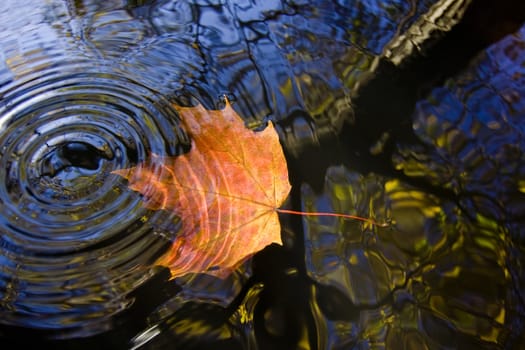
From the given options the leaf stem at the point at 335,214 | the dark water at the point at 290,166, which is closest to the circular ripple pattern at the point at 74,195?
the dark water at the point at 290,166

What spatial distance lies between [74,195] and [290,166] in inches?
22.9

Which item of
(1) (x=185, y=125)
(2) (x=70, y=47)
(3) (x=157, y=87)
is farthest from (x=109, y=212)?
(2) (x=70, y=47)

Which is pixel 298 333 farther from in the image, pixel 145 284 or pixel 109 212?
pixel 109 212

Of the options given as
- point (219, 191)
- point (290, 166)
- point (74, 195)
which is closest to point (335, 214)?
point (290, 166)

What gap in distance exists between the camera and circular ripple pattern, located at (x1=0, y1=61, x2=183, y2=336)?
105 centimetres

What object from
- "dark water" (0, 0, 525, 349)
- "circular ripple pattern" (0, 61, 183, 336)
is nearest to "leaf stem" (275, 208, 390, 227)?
"dark water" (0, 0, 525, 349)

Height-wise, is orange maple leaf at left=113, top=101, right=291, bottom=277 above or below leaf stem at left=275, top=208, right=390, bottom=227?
above

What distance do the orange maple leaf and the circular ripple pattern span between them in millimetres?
48

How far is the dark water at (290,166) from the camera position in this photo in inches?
41.1

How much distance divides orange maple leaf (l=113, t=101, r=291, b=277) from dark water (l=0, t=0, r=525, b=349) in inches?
1.4

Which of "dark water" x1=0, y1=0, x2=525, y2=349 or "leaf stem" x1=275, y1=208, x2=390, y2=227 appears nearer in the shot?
"dark water" x1=0, y1=0, x2=525, y2=349

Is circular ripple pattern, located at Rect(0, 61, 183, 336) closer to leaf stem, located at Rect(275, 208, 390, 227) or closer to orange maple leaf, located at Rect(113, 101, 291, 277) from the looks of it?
orange maple leaf, located at Rect(113, 101, 291, 277)

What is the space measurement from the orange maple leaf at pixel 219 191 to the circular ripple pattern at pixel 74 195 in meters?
0.05

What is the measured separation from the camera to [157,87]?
1.45 meters
